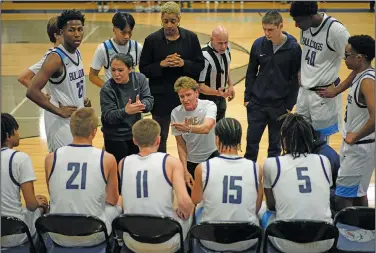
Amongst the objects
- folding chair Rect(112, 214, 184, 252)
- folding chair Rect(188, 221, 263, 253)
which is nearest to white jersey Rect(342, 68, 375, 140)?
folding chair Rect(188, 221, 263, 253)

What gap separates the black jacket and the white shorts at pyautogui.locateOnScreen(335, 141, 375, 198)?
47.6 inches

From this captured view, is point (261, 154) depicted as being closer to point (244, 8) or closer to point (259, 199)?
point (259, 199)

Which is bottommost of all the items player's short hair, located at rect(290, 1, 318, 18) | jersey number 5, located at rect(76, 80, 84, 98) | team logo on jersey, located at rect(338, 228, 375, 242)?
team logo on jersey, located at rect(338, 228, 375, 242)

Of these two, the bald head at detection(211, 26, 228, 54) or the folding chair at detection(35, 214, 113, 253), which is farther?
the bald head at detection(211, 26, 228, 54)

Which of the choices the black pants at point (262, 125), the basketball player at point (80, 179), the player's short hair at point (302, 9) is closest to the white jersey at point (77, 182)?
the basketball player at point (80, 179)

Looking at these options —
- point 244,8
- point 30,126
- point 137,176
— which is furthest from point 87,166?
point 244,8

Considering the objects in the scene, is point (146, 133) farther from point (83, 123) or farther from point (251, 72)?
point (251, 72)

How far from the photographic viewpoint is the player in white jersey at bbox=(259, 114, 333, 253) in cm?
362

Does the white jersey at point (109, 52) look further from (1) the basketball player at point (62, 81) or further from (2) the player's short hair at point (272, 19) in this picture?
(2) the player's short hair at point (272, 19)

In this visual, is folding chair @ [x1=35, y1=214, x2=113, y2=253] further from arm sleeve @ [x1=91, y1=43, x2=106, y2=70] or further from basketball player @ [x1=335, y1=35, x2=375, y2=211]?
arm sleeve @ [x1=91, y1=43, x2=106, y2=70]

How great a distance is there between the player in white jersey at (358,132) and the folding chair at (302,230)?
1135 millimetres

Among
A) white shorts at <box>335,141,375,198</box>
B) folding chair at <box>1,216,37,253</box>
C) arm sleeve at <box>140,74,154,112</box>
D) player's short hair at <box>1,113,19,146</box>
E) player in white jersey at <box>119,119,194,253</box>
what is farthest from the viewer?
arm sleeve at <box>140,74,154,112</box>

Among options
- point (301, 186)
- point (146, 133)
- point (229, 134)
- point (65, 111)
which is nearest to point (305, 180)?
point (301, 186)

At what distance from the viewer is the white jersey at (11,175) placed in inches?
148
